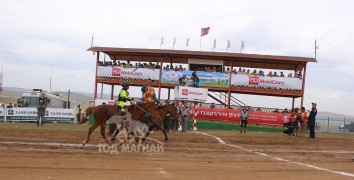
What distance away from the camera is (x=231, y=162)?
1172 centimetres

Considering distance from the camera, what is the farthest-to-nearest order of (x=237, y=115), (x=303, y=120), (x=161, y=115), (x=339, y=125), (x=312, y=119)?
(x=339, y=125) < (x=237, y=115) < (x=303, y=120) < (x=312, y=119) < (x=161, y=115)

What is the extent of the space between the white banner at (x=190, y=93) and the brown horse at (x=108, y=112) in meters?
14.4

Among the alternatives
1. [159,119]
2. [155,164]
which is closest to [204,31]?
[159,119]

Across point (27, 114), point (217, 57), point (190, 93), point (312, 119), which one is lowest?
point (27, 114)

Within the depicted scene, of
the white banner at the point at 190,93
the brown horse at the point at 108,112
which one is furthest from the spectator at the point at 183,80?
the brown horse at the point at 108,112

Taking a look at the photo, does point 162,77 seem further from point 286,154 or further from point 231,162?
point 231,162

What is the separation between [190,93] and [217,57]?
6.02 m

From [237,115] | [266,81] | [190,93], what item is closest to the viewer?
[190,93]

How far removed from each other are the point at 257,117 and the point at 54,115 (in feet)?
56.3

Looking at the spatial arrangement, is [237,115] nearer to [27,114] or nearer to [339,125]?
[339,125]

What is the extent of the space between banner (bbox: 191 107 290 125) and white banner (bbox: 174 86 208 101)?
2775 mm

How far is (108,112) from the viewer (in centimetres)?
1454

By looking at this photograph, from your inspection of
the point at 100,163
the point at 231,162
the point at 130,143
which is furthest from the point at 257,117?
the point at 100,163

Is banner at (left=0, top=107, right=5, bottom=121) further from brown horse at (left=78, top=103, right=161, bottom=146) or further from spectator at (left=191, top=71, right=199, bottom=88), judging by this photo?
brown horse at (left=78, top=103, right=161, bottom=146)
